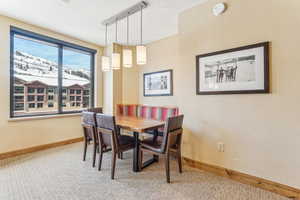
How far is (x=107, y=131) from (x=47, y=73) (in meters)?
2.29

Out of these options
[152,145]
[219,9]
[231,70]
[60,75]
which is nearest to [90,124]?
[152,145]

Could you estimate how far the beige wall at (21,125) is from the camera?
8.84ft

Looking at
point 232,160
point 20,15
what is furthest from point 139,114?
point 20,15

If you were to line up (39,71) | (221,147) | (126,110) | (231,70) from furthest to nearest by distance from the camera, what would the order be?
1. (126,110)
2. (39,71)
3. (221,147)
4. (231,70)

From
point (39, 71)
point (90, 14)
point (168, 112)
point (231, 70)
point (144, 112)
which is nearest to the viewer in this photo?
point (231, 70)

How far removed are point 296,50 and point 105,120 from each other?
241 centimetres

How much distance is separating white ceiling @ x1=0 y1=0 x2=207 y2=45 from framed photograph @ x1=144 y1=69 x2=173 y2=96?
36.5 inches

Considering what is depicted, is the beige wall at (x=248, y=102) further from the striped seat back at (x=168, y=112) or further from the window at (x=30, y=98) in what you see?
the window at (x=30, y=98)

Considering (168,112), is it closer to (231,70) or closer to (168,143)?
(168,143)

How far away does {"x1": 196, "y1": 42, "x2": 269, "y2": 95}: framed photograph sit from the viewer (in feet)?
6.13

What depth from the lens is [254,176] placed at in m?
1.96

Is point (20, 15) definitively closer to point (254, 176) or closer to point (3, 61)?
point (3, 61)

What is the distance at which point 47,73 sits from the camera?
11.1 feet

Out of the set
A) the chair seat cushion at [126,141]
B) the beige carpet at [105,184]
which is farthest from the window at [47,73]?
the chair seat cushion at [126,141]
